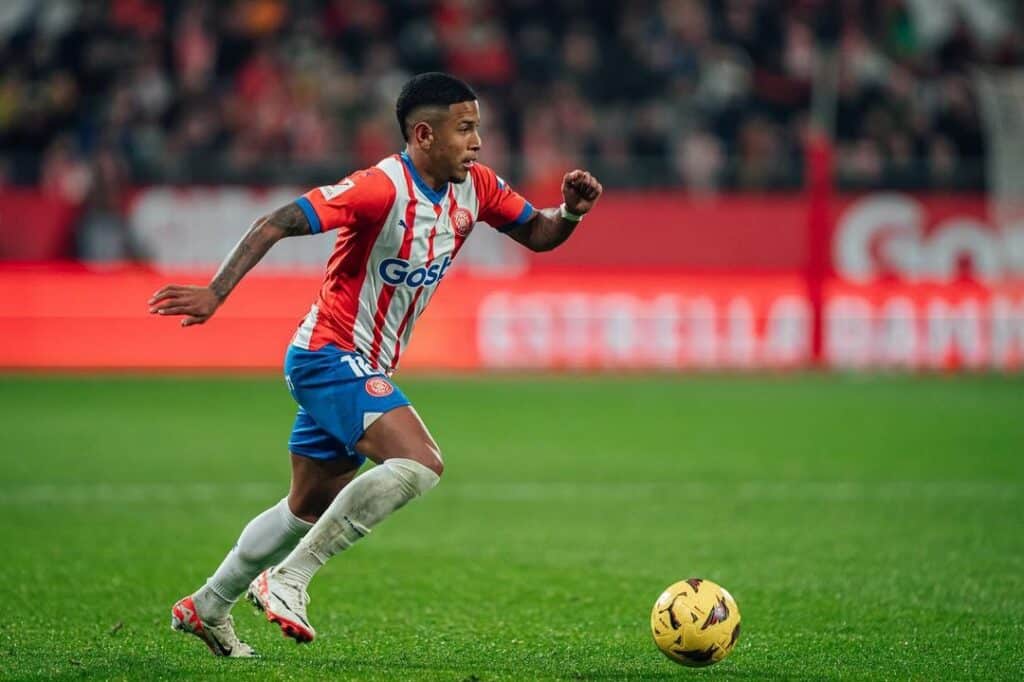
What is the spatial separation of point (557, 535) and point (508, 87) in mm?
12314

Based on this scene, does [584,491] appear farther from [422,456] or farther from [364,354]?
[422,456]

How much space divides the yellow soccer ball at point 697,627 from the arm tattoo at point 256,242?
1.93 metres

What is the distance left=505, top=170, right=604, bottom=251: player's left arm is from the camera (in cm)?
624

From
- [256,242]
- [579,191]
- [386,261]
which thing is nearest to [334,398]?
[386,261]

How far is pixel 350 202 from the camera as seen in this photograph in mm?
5590

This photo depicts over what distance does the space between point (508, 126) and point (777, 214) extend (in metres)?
3.66

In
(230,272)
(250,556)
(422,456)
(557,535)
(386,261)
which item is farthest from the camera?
(557,535)

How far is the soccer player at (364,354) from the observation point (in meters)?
5.54

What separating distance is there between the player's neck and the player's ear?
0.11ft

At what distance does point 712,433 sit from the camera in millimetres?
13586

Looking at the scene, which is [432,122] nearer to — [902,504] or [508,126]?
[902,504]

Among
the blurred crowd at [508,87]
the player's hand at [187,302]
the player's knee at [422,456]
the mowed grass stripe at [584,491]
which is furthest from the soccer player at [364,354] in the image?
the blurred crowd at [508,87]

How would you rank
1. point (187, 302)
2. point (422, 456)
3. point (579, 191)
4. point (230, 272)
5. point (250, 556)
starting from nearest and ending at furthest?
point (187, 302) < point (230, 272) < point (422, 456) < point (250, 556) < point (579, 191)

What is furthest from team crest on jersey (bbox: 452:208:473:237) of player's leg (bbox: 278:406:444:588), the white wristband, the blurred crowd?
the blurred crowd
